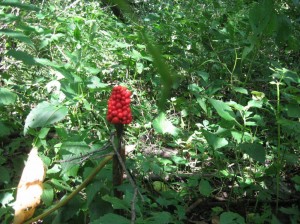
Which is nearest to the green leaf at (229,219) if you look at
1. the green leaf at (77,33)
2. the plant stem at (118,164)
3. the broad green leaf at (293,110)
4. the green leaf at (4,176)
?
the plant stem at (118,164)

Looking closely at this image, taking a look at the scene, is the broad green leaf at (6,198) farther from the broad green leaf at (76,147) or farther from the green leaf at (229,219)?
the green leaf at (229,219)

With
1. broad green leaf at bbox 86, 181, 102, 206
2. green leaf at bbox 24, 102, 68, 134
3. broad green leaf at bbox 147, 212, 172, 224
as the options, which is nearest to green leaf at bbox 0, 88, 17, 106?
green leaf at bbox 24, 102, 68, 134

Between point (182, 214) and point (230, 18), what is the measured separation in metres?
2.18

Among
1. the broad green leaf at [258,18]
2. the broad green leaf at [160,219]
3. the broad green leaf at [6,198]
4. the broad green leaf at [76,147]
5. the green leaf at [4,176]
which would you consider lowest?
the green leaf at [4,176]

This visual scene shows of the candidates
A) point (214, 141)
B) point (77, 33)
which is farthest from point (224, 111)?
point (77, 33)

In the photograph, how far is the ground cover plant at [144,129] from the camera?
137 centimetres

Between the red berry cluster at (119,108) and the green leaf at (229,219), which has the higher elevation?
the red berry cluster at (119,108)

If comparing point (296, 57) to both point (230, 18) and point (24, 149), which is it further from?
point (24, 149)

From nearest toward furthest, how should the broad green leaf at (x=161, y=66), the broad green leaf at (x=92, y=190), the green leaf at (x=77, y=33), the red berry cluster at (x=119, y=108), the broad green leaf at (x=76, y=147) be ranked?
1. the broad green leaf at (x=161, y=66)
2. the red berry cluster at (x=119, y=108)
3. the broad green leaf at (x=92, y=190)
4. the broad green leaf at (x=76, y=147)
5. the green leaf at (x=77, y=33)

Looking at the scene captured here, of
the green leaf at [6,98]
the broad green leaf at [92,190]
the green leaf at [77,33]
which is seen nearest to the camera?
the broad green leaf at [92,190]

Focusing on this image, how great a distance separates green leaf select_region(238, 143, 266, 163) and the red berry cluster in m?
0.80

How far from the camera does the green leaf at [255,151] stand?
170 cm

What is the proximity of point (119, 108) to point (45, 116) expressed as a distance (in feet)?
1.69

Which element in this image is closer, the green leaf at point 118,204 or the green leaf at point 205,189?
the green leaf at point 118,204
